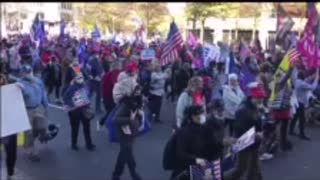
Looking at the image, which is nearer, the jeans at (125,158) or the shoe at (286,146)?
the jeans at (125,158)

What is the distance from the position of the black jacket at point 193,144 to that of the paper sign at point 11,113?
1.72m

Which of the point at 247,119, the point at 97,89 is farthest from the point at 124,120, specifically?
the point at 97,89

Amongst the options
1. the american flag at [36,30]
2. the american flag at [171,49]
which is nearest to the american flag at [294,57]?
the american flag at [171,49]

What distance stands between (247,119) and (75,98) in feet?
14.0

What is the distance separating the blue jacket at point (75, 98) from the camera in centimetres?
1181

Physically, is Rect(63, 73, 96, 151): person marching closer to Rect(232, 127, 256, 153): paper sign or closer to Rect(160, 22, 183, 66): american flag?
Rect(232, 127, 256, 153): paper sign

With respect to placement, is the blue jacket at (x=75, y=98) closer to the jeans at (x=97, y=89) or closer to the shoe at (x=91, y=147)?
the shoe at (x=91, y=147)

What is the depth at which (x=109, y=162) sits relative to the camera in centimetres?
1093

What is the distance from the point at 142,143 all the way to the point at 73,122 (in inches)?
61.9

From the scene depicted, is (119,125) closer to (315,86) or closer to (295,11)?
(315,86)

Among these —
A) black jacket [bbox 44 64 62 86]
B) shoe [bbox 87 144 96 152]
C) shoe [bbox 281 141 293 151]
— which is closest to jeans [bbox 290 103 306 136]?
shoe [bbox 281 141 293 151]

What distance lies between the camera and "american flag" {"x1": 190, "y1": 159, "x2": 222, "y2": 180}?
287 inches

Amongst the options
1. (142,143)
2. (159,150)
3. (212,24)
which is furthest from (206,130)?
(212,24)

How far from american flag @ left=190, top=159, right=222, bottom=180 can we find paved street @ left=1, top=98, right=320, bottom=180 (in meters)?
2.58
